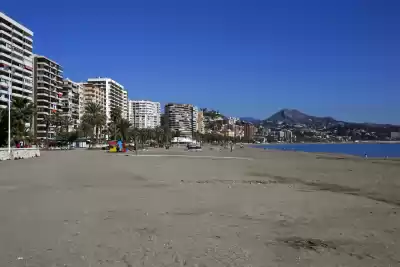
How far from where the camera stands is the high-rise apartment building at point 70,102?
146 meters

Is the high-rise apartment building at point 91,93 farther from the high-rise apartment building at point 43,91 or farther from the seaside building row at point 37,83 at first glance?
the high-rise apartment building at point 43,91

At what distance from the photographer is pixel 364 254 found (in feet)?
18.3

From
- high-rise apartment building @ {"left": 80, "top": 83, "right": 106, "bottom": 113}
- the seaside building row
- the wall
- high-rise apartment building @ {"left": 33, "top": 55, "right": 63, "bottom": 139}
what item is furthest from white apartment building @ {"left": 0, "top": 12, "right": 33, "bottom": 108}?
the wall

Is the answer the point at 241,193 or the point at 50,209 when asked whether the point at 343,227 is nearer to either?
the point at 241,193

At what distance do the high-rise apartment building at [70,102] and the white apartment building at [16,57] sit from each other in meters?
23.2

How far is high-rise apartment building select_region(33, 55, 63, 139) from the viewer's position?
12781cm

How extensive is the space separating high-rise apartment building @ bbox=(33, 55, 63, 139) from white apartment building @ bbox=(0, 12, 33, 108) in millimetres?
6715

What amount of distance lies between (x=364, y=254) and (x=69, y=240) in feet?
14.2

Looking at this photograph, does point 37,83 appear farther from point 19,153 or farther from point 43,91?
point 19,153

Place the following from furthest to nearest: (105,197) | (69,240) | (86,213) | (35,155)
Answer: (35,155) < (105,197) < (86,213) < (69,240)

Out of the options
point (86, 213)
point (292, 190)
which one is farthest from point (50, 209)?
point (292, 190)

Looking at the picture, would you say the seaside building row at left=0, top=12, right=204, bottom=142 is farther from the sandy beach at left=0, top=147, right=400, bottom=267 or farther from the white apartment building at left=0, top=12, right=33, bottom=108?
the sandy beach at left=0, top=147, right=400, bottom=267

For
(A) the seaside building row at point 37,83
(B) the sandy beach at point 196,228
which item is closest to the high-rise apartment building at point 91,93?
(A) the seaside building row at point 37,83

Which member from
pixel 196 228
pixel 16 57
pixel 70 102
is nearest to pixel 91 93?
pixel 70 102
